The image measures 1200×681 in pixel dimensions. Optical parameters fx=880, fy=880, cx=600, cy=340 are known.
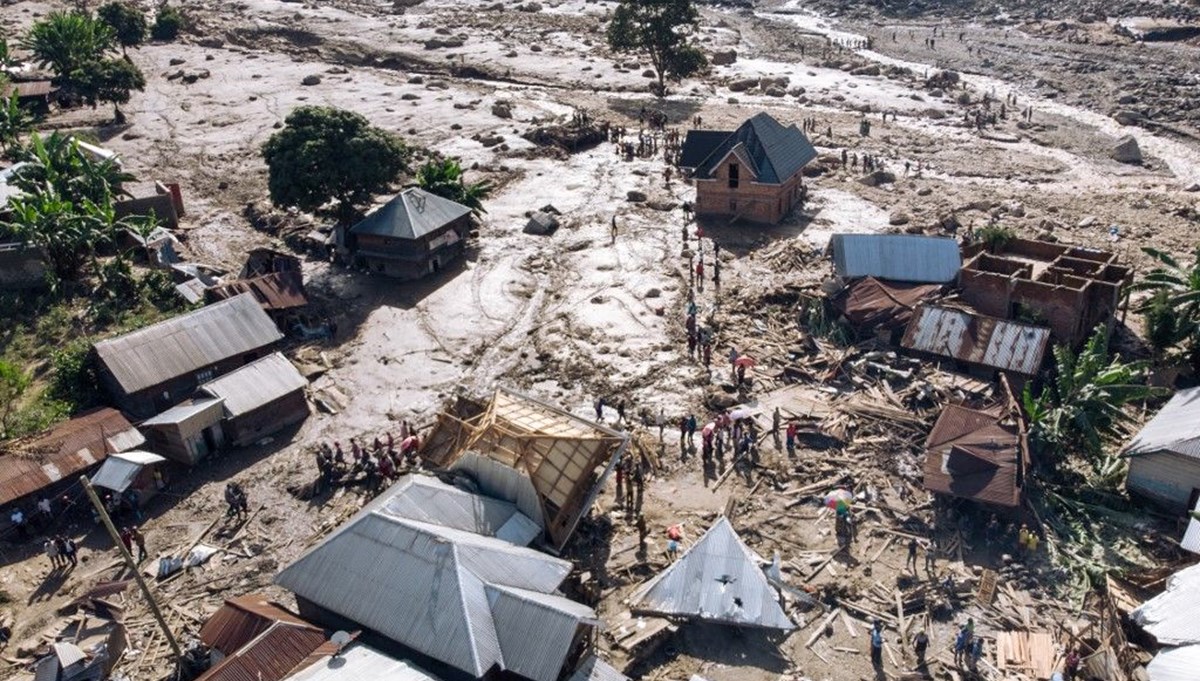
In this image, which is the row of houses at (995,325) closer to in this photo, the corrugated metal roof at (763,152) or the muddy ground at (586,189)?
the muddy ground at (586,189)

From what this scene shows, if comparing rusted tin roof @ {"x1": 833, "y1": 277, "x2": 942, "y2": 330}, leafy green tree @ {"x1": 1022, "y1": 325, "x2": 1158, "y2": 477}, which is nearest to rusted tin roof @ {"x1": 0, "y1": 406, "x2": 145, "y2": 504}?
rusted tin roof @ {"x1": 833, "y1": 277, "x2": 942, "y2": 330}

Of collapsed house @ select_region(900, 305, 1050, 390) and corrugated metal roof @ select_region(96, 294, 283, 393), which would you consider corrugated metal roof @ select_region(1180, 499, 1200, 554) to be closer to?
collapsed house @ select_region(900, 305, 1050, 390)

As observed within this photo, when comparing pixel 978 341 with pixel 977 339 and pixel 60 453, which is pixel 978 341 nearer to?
pixel 977 339

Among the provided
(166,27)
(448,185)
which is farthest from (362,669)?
(166,27)

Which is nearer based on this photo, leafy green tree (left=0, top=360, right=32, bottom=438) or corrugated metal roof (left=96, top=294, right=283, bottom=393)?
leafy green tree (left=0, top=360, right=32, bottom=438)

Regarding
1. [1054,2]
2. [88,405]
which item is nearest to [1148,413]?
[88,405]
